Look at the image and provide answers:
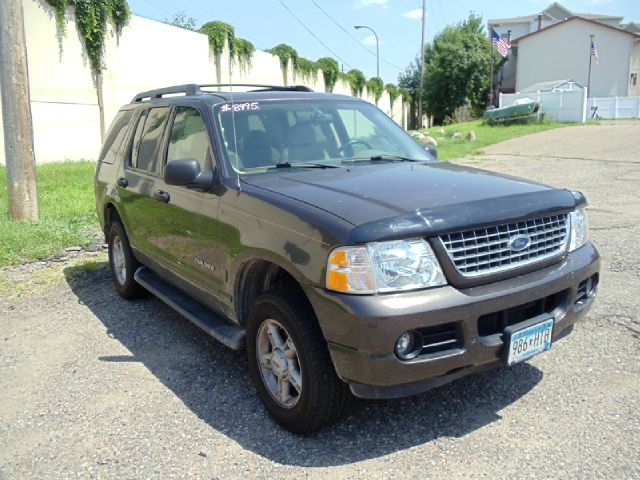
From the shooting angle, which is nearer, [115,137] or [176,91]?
[176,91]

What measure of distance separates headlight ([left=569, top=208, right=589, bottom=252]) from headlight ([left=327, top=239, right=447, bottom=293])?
43.9 inches

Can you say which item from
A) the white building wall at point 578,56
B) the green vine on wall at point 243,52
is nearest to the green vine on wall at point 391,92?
the white building wall at point 578,56

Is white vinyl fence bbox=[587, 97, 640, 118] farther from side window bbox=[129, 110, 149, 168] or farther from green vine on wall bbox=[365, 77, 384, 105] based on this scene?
side window bbox=[129, 110, 149, 168]

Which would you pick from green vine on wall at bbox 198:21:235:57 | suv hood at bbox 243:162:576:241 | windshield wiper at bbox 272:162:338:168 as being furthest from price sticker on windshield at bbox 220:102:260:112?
green vine on wall at bbox 198:21:235:57

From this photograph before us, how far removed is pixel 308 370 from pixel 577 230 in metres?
1.81

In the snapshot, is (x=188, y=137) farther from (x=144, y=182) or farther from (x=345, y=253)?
(x=345, y=253)

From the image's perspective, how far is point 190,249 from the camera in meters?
4.05

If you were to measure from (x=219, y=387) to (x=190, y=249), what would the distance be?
0.97 metres

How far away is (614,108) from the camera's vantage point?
3431cm

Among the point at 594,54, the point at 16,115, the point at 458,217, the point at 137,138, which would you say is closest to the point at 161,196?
the point at 137,138

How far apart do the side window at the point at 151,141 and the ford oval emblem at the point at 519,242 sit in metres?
2.83

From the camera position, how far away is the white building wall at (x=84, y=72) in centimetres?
A: 1463

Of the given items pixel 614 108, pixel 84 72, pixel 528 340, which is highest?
pixel 84 72

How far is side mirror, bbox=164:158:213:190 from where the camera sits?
356 cm
